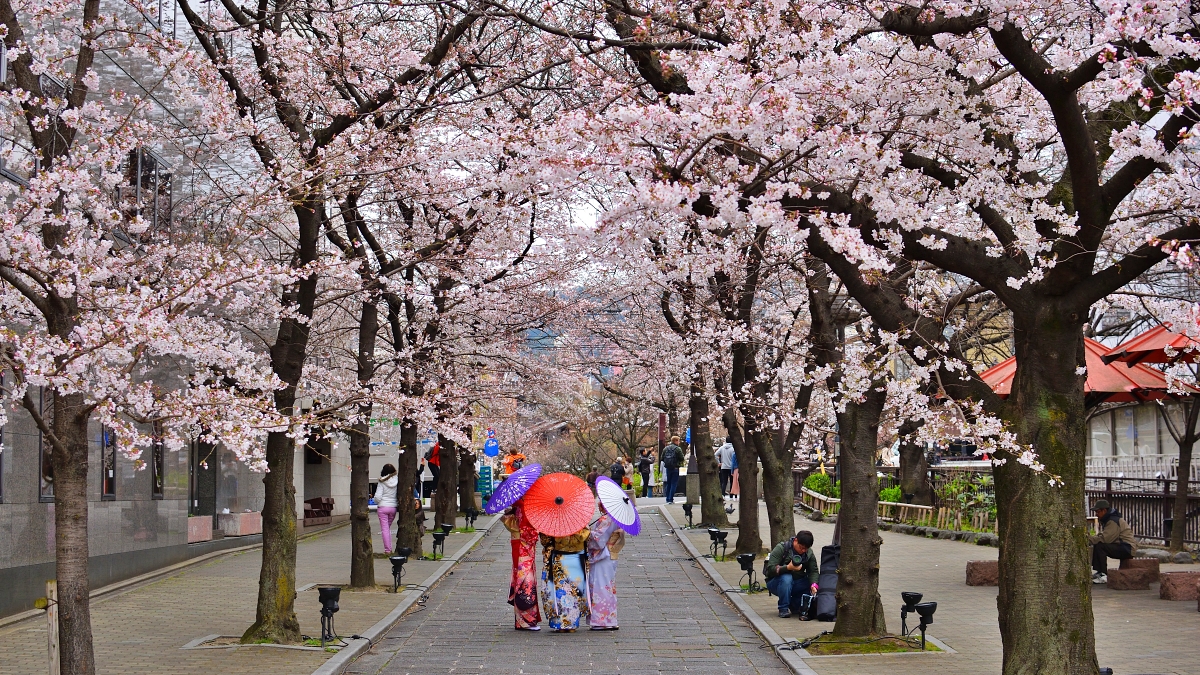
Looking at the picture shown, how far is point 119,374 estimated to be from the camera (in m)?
9.03

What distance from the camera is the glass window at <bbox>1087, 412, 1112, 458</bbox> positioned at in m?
36.6

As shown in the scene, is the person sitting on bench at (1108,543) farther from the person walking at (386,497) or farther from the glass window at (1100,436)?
the glass window at (1100,436)

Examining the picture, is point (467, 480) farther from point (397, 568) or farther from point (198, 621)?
point (198, 621)

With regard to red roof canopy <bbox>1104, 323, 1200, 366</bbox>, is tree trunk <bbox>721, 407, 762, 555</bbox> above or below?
below

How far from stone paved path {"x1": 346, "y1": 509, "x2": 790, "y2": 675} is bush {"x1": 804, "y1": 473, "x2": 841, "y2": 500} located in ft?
53.7

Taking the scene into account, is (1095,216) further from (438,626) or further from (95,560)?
(95,560)

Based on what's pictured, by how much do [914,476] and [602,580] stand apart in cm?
1977

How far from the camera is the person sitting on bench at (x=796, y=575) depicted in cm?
1485

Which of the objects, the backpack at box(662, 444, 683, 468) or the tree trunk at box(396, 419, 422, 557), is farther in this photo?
the backpack at box(662, 444, 683, 468)

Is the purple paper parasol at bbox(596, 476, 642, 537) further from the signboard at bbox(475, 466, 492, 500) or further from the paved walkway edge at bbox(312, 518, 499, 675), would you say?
the signboard at bbox(475, 466, 492, 500)

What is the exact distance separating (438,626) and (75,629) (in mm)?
6793

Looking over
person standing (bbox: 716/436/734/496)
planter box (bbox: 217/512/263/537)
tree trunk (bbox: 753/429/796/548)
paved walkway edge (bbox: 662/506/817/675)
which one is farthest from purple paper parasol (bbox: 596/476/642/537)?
person standing (bbox: 716/436/734/496)

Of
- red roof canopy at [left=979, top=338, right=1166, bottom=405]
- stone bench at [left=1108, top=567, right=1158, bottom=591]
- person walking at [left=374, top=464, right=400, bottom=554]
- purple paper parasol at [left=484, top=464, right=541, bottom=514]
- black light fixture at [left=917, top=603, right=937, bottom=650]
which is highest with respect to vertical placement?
red roof canopy at [left=979, top=338, right=1166, bottom=405]

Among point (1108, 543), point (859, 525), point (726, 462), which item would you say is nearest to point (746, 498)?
point (1108, 543)
